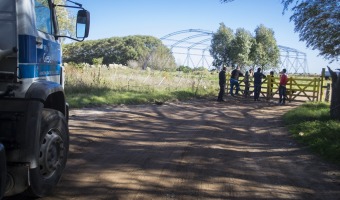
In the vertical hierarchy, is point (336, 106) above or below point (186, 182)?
above

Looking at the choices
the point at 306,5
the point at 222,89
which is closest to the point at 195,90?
the point at 222,89

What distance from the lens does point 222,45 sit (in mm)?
37125

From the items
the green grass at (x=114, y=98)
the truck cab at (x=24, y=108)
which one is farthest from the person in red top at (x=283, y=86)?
the truck cab at (x=24, y=108)

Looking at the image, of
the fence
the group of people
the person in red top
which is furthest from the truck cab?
the fence

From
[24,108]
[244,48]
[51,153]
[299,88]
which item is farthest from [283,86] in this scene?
[24,108]

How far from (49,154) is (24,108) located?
0.86 meters

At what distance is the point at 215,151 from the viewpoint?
765 cm

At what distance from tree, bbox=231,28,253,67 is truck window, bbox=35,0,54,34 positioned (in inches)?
1171

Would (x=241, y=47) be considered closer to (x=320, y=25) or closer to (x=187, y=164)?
(x=320, y=25)

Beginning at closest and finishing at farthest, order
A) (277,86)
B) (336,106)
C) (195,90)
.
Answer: (336,106) → (277,86) → (195,90)

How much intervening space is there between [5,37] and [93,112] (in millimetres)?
8992

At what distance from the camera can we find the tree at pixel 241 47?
3394 centimetres

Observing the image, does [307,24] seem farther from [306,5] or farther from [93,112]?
[93,112]

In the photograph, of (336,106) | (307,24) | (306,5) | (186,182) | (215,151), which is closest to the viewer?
(186,182)
